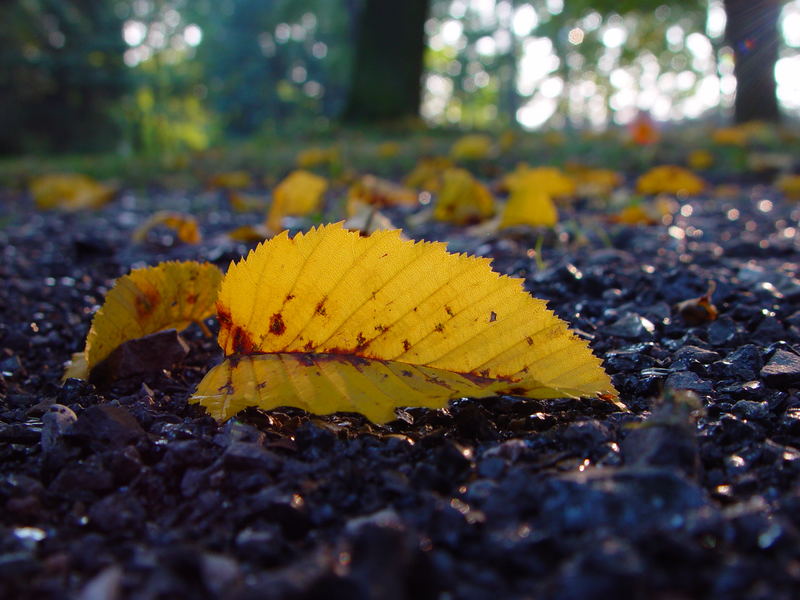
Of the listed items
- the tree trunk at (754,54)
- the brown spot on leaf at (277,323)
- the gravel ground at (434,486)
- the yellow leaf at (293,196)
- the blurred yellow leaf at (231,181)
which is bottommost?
the gravel ground at (434,486)

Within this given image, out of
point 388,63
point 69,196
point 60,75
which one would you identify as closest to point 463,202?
point 69,196

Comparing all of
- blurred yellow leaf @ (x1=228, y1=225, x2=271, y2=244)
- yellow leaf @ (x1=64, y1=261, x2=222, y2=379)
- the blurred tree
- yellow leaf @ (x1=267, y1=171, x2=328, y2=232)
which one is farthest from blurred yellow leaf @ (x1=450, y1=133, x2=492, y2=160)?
the blurred tree

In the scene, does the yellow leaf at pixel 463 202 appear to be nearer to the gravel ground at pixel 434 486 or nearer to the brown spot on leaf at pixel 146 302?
the gravel ground at pixel 434 486

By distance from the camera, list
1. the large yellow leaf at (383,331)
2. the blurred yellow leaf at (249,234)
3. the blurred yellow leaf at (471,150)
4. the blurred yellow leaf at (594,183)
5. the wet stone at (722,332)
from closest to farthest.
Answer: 1. the large yellow leaf at (383,331)
2. the wet stone at (722,332)
3. the blurred yellow leaf at (249,234)
4. the blurred yellow leaf at (594,183)
5. the blurred yellow leaf at (471,150)

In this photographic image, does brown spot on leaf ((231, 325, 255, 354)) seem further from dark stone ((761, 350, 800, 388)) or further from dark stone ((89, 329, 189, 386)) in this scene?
dark stone ((761, 350, 800, 388))

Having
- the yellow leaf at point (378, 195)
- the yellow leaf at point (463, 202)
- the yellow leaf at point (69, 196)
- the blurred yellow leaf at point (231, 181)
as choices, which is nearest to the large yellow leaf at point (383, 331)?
the yellow leaf at point (463, 202)

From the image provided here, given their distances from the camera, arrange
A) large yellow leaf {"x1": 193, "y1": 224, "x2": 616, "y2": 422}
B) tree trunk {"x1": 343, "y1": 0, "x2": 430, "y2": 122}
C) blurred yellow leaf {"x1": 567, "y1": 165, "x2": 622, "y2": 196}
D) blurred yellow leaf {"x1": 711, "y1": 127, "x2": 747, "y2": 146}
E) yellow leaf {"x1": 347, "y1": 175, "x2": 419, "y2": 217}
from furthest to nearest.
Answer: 1. tree trunk {"x1": 343, "y1": 0, "x2": 430, "y2": 122}
2. blurred yellow leaf {"x1": 711, "y1": 127, "x2": 747, "y2": 146}
3. blurred yellow leaf {"x1": 567, "y1": 165, "x2": 622, "y2": 196}
4. yellow leaf {"x1": 347, "y1": 175, "x2": 419, "y2": 217}
5. large yellow leaf {"x1": 193, "y1": 224, "x2": 616, "y2": 422}
